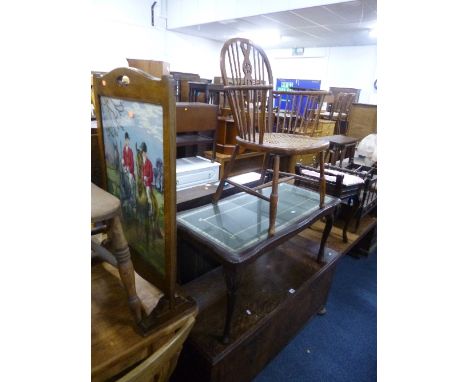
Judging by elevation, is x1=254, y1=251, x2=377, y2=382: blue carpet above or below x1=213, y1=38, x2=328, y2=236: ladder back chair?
Answer: below

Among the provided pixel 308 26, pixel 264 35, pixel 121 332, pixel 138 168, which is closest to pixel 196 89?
pixel 138 168

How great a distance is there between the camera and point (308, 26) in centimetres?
591

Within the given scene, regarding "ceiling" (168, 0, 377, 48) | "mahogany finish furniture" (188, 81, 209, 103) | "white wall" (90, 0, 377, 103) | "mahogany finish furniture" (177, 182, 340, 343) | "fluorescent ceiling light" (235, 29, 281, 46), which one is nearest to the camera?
"mahogany finish furniture" (177, 182, 340, 343)

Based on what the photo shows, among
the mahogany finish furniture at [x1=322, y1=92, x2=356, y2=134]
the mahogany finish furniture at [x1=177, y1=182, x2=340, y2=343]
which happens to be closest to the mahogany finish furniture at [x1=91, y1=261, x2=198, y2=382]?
the mahogany finish furniture at [x1=177, y1=182, x2=340, y2=343]

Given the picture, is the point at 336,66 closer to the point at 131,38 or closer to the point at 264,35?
the point at 264,35

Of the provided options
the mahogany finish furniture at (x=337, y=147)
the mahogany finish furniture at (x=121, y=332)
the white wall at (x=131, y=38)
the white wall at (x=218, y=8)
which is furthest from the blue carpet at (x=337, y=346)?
the white wall at (x=131, y=38)

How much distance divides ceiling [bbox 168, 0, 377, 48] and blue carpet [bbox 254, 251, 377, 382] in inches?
152

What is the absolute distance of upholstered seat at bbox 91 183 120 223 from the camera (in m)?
0.73

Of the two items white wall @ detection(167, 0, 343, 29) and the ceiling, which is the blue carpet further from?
white wall @ detection(167, 0, 343, 29)
